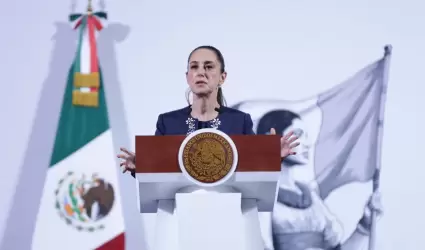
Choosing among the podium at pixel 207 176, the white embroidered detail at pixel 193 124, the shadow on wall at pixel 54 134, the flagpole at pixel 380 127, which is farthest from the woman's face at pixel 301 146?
the podium at pixel 207 176

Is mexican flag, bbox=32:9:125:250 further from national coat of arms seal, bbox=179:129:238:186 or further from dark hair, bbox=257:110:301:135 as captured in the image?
national coat of arms seal, bbox=179:129:238:186

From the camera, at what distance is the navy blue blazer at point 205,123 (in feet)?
8.80

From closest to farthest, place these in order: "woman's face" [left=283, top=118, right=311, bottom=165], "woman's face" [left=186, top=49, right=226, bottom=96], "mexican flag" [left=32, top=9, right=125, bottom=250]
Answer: "woman's face" [left=186, top=49, right=226, bottom=96] → "mexican flag" [left=32, top=9, right=125, bottom=250] → "woman's face" [left=283, top=118, right=311, bottom=165]

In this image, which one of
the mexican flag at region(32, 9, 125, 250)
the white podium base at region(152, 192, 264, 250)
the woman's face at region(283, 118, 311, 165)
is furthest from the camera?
the woman's face at region(283, 118, 311, 165)

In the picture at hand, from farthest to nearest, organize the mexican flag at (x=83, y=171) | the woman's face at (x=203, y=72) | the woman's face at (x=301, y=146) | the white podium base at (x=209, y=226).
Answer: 1. the woman's face at (x=301, y=146)
2. the mexican flag at (x=83, y=171)
3. the woman's face at (x=203, y=72)
4. the white podium base at (x=209, y=226)

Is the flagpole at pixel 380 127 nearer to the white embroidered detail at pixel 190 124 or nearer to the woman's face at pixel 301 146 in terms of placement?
the woman's face at pixel 301 146

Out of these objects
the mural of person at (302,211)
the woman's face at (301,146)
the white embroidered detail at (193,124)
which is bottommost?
the mural of person at (302,211)

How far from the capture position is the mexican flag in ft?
11.5

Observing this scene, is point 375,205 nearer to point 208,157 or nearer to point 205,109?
point 205,109

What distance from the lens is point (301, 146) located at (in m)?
3.72

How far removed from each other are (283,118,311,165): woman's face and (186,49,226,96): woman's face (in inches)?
44.7

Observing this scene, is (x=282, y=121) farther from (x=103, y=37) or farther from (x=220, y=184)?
(x=220, y=184)

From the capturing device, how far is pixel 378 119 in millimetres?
3705

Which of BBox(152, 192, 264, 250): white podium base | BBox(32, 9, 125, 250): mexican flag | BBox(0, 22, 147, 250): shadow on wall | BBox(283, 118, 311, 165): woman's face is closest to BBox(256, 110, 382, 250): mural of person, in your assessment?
BBox(283, 118, 311, 165): woman's face
